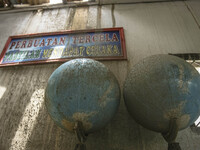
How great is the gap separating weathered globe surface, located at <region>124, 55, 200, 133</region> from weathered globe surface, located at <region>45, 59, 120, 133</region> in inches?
10.5

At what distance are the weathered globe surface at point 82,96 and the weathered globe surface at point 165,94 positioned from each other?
0.87 ft

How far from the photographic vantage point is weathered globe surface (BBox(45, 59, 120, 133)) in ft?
4.21

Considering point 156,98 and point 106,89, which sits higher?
point 106,89

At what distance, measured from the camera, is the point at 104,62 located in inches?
97.0

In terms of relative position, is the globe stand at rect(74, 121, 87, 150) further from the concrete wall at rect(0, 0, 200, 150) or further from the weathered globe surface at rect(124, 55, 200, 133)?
the weathered globe surface at rect(124, 55, 200, 133)

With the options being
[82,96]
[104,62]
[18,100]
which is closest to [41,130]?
[18,100]

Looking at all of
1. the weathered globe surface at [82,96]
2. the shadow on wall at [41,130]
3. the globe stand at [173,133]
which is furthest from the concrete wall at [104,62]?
the weathered globe surface at [82,96]

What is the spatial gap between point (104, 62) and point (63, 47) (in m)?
0.97

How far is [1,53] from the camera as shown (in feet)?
9.44

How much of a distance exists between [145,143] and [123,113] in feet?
1.54

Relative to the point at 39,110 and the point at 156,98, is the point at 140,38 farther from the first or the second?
the point at 39,110

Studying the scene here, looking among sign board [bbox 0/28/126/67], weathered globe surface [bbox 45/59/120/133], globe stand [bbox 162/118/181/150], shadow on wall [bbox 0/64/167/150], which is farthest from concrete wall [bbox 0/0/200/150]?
weathered globe surface [bbox 45/59/120/133]

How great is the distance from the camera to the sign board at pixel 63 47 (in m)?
2.57

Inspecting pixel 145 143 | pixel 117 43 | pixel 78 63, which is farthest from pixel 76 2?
pixel 145 143
